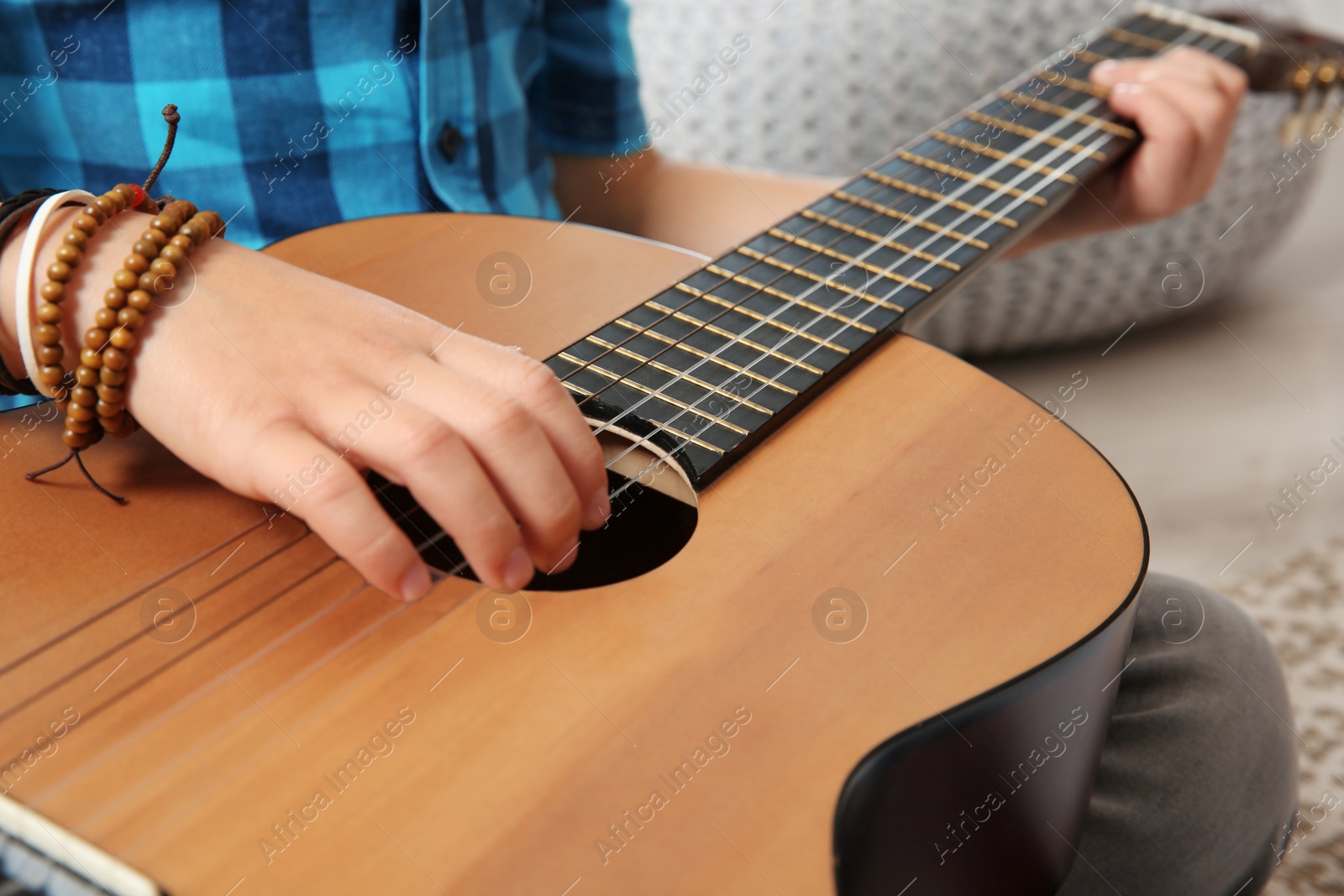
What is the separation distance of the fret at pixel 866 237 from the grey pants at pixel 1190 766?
0.21 m

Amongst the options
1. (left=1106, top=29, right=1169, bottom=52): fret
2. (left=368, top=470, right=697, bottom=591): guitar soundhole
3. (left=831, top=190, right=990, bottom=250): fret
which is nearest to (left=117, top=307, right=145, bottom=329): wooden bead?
(left=368, top=470, right=697, bottom=591): guitar soundhole

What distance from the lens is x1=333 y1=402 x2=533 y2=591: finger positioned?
1.10 feet

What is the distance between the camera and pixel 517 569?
358mm

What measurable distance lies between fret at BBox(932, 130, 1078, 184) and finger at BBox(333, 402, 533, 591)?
491mm

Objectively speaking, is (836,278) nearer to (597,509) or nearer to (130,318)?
(597,509)

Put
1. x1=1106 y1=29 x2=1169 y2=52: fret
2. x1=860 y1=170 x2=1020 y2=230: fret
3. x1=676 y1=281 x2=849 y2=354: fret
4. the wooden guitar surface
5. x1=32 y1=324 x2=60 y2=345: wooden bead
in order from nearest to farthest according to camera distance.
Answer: the wooden guitar surface → x1=32 y1=324 x2=60 y2=345: wooden bead → x1=676 y1=281 x2=849 y2=354: fret → x1=860 y1=170 x2=1020 y2=230: fret → x1=1106 y1=29 x2=1169 y2=52: fret

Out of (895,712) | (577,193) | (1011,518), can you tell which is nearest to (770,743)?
(895,712)

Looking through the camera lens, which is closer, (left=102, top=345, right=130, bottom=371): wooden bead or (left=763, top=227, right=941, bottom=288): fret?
(left=102, top=345, right=130, bottom=371): wooden bead

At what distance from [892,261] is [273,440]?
0.37 meters

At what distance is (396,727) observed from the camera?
0.32m

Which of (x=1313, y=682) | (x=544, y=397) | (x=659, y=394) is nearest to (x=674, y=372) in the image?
(x=659, y=394)

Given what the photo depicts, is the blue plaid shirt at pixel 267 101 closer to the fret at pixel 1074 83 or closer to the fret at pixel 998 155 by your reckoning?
the fret at pixel 998 155

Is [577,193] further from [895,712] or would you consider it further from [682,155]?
[895,712]

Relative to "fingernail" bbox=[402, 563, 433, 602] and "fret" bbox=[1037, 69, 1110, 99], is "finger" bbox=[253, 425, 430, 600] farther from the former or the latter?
"fret" bbox=[1037, 69, 1110, 99]
